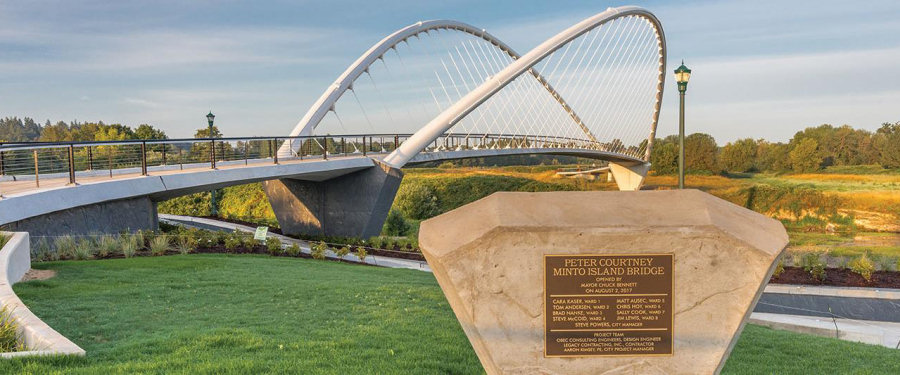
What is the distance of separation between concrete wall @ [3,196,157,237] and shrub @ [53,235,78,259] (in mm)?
281

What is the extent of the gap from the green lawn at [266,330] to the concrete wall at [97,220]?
2.11 meters

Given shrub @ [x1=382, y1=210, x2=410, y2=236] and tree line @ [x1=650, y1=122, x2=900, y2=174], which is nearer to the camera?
shrub @ [x1=382, y1=210, x2=410, y2=236]

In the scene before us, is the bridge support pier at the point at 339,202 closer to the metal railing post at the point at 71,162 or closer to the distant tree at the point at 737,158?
the metal railing post at the point at 71,162

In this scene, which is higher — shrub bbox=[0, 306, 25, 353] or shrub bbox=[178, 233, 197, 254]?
shrub bbox=[0, 306, 25, 353]

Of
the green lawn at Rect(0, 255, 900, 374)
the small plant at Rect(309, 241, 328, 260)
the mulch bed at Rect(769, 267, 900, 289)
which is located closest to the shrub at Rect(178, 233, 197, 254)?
the small plant at Rect(309, 241, 328, 260)

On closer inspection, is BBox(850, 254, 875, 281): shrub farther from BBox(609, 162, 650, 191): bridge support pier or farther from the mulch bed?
BBox(609, 162, 650, 191): bridge support pier

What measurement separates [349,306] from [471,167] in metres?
56.4

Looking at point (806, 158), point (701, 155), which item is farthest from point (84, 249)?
point (806, 158)

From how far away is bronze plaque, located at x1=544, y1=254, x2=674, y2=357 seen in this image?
4867mm

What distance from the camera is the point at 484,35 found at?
39719 millimetres

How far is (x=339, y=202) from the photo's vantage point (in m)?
25.0

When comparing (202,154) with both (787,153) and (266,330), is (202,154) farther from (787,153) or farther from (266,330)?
(787,153)

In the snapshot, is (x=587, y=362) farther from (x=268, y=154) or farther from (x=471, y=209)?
(x=268, y=154)

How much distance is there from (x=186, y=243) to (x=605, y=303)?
47.5 ft
